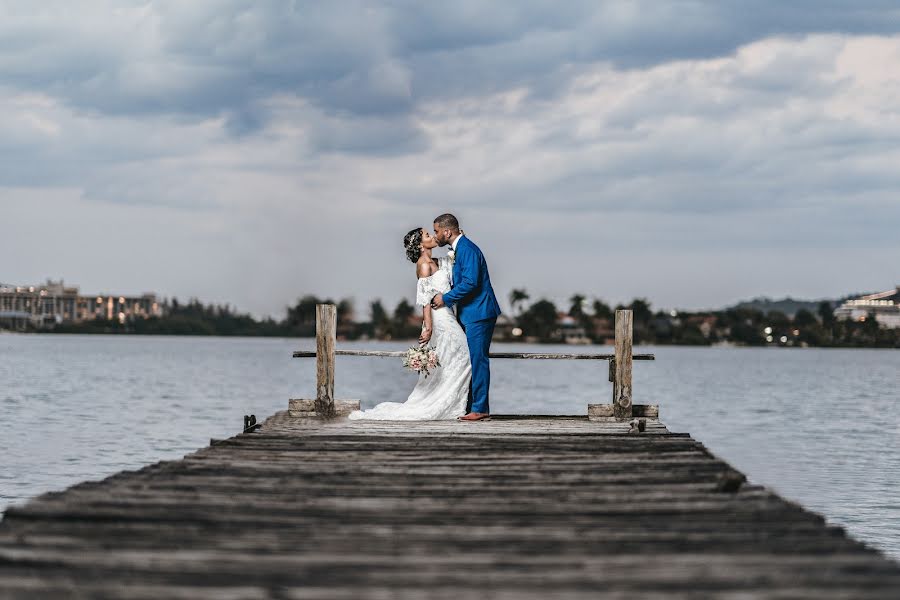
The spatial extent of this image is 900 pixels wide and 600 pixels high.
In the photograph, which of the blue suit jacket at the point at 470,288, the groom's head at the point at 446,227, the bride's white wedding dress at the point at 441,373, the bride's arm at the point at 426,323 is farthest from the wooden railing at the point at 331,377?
the groom's head at the point at 446,227

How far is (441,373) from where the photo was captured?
12219 millimetres

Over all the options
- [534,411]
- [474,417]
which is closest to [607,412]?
[474,417]

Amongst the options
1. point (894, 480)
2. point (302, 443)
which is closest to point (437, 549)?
point (302, 443)

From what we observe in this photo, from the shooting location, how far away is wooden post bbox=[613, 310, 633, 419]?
42.6ft

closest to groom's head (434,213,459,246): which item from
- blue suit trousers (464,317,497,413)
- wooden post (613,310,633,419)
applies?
blue suit trousers (464,317,497,413)

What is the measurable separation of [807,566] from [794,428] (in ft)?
122

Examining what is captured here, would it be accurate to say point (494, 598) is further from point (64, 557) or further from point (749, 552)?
point (64, 557)

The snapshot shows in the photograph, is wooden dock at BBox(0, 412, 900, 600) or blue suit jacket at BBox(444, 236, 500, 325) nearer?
wooden dock at BBox(0, 412, 900, 600)

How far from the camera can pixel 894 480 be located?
23547mm

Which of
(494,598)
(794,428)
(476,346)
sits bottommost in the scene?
(794,428)

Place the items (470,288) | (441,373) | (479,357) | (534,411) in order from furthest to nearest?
(534,411) → (441,373) → (479,357) → (470,288)

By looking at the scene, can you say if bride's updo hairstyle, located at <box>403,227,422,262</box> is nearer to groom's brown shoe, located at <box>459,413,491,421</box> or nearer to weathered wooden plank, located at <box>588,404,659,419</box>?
groom's brown shoe, located at <box>459,413,491,421</box>

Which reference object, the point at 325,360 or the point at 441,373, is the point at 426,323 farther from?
the point at 325,360

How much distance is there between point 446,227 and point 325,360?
8.02ft
